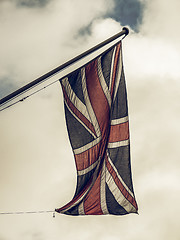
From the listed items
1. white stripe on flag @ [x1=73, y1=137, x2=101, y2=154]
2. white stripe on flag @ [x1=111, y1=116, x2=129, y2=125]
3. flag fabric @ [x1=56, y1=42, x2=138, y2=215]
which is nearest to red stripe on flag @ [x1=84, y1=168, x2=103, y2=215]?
flag fabric @ [x1=56, y1=42, x2=138, y2=215]

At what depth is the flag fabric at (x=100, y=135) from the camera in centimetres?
814

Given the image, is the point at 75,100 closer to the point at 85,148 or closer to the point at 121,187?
the point at 85,148

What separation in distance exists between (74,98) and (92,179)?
248 cm

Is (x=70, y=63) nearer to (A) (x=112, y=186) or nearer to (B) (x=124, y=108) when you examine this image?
(B) (x=124, y=108)

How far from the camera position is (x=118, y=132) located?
344 inches

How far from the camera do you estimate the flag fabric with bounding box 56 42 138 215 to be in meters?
8.14

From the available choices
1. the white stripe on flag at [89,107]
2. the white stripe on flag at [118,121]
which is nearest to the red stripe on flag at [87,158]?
the white stripe on flag at [89,107]

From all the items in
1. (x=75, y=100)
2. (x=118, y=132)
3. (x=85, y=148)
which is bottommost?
(x=85, y=148)

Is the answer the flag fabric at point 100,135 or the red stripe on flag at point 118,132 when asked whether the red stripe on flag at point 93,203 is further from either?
the red stripe on flag at point 118,132

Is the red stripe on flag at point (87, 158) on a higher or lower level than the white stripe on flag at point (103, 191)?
higher

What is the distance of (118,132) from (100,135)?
619 mm

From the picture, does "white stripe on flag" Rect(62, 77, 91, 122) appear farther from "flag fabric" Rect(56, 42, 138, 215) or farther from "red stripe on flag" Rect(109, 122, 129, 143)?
"red stripe on flag" Rect(109, 122, 129, 143)

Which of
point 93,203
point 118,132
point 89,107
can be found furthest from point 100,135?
point 93,203

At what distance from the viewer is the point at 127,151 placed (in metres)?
8.66
